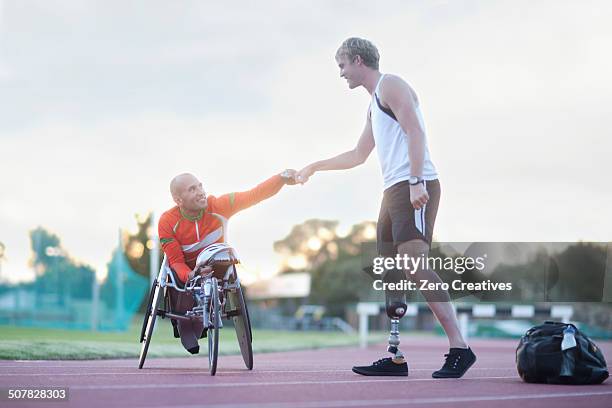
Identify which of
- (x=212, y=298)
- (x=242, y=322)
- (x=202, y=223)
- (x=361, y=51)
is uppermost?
(x=361, y=51)

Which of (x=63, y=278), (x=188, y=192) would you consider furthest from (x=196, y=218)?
(x=63, y=278)

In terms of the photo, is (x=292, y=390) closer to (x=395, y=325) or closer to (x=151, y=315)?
(x=395, y=325)

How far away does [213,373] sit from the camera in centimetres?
518

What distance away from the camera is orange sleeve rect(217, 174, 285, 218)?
18.7ft

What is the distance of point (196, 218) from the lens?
5.74 m

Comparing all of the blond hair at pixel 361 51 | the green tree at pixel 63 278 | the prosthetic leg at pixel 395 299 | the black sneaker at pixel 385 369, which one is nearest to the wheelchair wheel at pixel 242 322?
the black sneaker at pixel 385 369

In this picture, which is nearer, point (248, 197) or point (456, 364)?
point (456, 364)

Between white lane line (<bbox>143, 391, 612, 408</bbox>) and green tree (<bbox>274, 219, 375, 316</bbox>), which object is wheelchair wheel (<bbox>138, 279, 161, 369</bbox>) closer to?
white lane line (<bbox>143, 391, 612, 408</bbox>)

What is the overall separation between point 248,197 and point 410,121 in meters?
1.14

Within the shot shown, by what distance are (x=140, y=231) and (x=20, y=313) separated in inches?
1664

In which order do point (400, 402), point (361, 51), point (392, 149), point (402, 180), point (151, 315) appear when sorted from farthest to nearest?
point (151, 315)
point (361, 51)
point (392, 149)
point (402, 180)
point (400, 402)

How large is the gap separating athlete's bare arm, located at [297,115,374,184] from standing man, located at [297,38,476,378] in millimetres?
373

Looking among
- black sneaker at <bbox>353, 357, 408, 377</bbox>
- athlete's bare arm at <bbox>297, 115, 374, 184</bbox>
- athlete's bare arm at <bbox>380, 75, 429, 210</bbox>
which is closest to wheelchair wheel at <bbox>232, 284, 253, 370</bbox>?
black sneaker at <bbox>353, 357, 408, 377</bbox>

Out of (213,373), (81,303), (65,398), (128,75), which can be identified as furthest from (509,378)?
(81,303)
